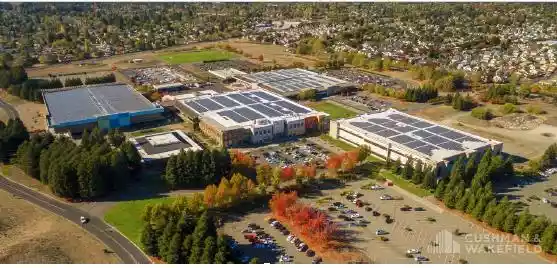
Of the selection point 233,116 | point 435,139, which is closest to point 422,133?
point 435,139

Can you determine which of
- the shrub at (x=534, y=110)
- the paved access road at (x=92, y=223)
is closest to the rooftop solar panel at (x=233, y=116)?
the paved access road at (x=92, y=223)

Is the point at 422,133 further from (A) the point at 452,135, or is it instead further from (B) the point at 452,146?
(B) the point at 452,146

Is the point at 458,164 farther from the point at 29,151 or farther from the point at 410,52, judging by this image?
the point at 410,52

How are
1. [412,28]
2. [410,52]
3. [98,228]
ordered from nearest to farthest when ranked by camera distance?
[98,228]
[410,52]
[412,28]

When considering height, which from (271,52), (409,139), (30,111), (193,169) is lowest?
(30,111)

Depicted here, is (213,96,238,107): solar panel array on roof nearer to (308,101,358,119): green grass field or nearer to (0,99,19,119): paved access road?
(308,101,358,119): green grass field

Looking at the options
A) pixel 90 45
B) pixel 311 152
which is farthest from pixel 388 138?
pixel 90 45
